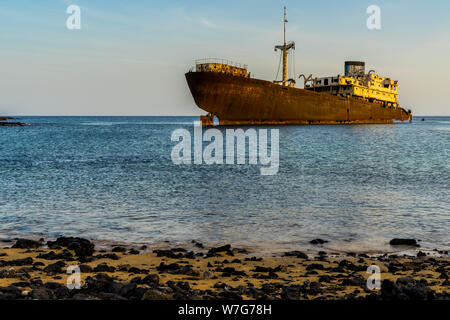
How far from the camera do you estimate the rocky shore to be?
5.96 meters

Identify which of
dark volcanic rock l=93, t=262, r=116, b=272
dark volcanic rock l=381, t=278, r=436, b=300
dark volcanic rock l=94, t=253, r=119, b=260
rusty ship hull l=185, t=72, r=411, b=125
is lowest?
dark volcanic rock l=94, t=253, r=119, b=260

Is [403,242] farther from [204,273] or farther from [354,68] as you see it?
[354,68]

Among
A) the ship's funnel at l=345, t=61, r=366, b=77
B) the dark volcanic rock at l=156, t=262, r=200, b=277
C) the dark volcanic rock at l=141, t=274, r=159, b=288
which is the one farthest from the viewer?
the ship's funnel at l=345, t=61, r=366, b=77

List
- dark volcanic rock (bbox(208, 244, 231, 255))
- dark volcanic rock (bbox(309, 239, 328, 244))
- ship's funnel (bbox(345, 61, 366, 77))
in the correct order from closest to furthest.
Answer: dark volcanic rock (bbox(208, 244, 231, 255)), dark volcanic rock (bbox(309, 239, 328, 244)), ship's funnel (bbox(345, 61, 366, 77))

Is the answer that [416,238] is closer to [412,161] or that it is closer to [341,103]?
[412,161]

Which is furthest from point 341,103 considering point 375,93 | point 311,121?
point 375,93

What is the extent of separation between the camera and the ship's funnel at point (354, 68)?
85.2m

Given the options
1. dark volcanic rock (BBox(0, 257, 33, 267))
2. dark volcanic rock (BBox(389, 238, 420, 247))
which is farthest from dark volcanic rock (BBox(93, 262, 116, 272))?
dark volcanic rock (BBox(389, 238, 420, 247))

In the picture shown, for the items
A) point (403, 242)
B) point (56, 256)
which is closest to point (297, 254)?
point (403, 242)

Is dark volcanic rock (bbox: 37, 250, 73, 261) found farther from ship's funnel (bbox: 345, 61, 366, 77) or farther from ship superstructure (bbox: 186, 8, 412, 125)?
ship's funnel (bbox: 345, 61, 366, 77)

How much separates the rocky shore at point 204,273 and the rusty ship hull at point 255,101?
47.2 metres

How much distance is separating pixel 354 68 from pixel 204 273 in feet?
282

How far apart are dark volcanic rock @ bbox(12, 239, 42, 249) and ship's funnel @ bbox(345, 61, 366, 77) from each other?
275ft

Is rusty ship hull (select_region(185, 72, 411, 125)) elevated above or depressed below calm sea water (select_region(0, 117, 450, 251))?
above
